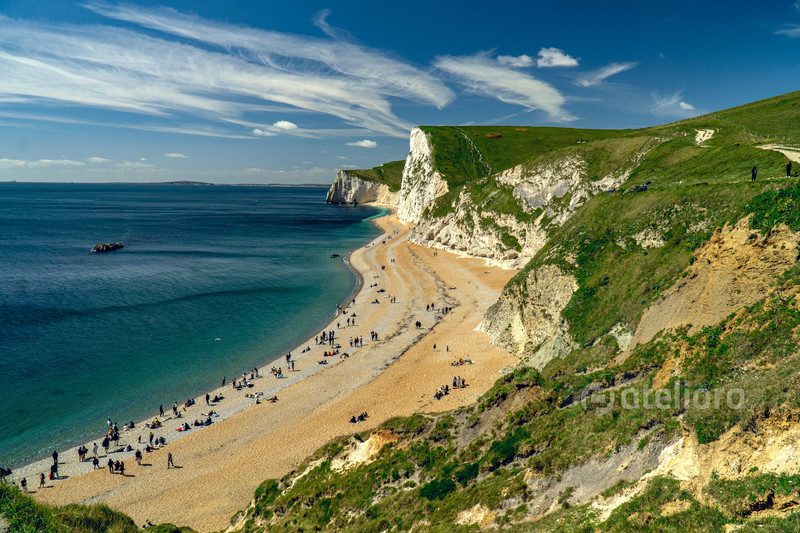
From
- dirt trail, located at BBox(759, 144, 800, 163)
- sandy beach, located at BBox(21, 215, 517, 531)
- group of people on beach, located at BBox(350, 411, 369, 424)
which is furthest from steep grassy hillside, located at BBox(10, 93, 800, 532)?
group of people on beach, located at BBox(350, 411, 369, 424)

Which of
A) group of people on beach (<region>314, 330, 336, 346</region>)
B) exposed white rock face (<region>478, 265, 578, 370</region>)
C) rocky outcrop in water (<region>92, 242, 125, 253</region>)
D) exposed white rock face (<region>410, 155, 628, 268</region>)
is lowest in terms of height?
group of people on beach (<region>314, 330, 336, 346</region>)

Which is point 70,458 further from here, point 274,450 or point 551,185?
point 551,185

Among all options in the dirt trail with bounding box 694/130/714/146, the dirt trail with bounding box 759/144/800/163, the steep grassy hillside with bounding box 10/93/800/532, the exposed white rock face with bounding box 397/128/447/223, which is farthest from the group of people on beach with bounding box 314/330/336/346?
the exposed white rock face with bounding box 397/128/447/223

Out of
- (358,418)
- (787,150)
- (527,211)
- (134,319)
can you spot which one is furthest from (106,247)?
(787,150)

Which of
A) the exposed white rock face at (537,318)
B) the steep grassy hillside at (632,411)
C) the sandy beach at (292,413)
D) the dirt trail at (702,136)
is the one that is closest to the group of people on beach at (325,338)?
the sandy beach at (292,413)

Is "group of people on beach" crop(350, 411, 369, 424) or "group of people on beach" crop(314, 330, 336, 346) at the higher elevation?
"group of people on beach" crop(314, 330, 336, 346)

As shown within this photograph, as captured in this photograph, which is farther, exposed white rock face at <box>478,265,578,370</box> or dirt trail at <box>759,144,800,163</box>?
dirt trail at <box>759,144,800,163</box>

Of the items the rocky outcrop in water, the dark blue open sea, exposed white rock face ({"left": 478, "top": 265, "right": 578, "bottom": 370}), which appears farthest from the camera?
the rocky outcrop in water

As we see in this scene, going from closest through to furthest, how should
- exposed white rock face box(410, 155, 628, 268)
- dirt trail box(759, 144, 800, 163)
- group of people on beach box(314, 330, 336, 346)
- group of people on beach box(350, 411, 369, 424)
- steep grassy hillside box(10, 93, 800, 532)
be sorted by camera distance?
steep grassy hillside box(10, 93, 800, 532) < dirt trail box(759, 144, 800, 163) < group of people on beach box(350, 411, 369, 424) < group of people on beach box(314, 330, 336, 346) < exposed white rock face box(410, 155, 628, 268)

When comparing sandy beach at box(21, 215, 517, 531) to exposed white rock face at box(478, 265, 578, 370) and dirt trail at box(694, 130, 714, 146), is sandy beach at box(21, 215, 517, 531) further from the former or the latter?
dirt trail at box(694, 130, 714, 146)
